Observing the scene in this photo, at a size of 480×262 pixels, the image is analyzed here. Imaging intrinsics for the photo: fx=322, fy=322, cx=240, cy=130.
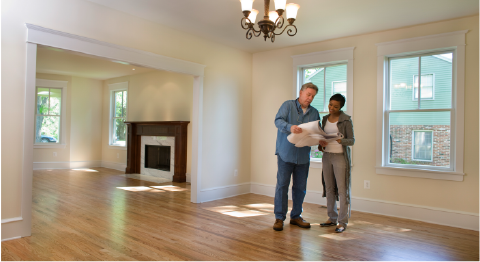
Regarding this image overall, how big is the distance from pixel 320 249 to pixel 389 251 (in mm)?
632

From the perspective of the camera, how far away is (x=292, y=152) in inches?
132

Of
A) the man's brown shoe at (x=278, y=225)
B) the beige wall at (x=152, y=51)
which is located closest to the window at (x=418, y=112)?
the man's brown shoe at (x=278, y=225)

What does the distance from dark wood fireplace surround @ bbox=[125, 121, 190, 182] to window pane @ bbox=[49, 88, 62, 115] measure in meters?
2.26

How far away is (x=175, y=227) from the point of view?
3.53 meters

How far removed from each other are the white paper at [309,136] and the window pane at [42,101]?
8028 millimetres

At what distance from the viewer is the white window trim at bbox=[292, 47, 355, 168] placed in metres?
4.70

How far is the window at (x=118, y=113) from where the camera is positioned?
8.83 m

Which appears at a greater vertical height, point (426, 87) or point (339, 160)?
point (426, 87)

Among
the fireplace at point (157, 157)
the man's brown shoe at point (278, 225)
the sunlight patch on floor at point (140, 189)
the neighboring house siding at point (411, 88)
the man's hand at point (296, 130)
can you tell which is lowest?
the sunlight patch on floor at point (140, 189)

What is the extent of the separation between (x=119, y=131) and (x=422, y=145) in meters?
7.53

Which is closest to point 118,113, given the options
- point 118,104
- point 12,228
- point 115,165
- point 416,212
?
point 118,104

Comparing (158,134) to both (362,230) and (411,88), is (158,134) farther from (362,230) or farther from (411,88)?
(411,88)

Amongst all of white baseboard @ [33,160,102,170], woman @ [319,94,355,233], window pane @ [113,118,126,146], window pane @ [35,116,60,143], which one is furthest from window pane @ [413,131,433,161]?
window pane @ [35,116,60,143]

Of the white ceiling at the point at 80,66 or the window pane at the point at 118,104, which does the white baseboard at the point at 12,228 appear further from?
the window pane at the point at 118,104
